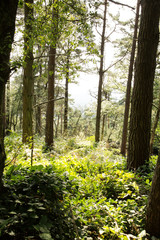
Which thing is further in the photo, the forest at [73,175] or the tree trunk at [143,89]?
the tree trunk at [143,89]

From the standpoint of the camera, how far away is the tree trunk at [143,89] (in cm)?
437

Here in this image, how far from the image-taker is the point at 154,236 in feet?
7.30

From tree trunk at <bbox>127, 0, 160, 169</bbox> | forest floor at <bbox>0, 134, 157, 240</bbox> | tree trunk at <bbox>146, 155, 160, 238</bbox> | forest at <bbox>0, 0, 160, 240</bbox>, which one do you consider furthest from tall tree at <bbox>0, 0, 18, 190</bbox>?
tree trunk at <bbox>127, 0, 160, 169</bbox>

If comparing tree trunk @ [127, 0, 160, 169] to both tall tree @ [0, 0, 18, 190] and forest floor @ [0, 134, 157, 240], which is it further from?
tall tree @ [0, 0, 18, 190]

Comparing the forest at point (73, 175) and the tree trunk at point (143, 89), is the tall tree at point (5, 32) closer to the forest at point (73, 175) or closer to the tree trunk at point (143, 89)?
the forest at point (73, 175)

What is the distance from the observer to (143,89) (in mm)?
4480

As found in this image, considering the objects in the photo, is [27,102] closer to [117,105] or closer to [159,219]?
[159,219]

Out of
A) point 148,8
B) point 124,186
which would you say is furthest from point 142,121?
point 148,8

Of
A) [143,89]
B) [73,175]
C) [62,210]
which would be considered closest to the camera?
[62,210]

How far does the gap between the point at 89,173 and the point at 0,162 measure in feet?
10.1

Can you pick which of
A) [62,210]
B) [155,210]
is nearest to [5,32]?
[62,210]

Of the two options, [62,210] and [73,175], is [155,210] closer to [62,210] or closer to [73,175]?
[62,210]

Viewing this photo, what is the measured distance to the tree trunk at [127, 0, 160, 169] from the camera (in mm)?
4371

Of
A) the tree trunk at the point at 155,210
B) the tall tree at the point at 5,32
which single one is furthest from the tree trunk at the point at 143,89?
the tall tree at the point at 5,32
